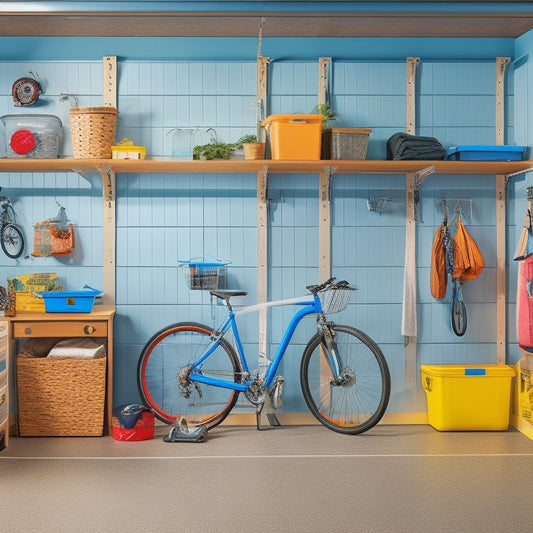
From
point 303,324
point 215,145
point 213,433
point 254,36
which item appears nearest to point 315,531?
point 213,433

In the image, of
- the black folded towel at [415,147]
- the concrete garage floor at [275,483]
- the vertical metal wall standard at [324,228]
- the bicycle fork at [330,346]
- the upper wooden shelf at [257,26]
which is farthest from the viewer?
the vertical metal wall standard at [324,228]

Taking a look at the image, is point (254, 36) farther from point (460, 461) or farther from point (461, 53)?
point (460, 461)

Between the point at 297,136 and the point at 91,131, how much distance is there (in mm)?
1321

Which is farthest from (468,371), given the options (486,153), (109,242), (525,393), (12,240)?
(12,240)

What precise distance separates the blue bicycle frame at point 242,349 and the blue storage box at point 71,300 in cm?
79

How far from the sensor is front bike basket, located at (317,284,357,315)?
5.07 metres

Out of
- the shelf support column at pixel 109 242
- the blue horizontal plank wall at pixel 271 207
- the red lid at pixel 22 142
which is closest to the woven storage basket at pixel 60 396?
the blue horizontal plank wall at pixel 271 207

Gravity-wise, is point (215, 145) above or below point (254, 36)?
below

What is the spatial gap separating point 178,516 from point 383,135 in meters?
3.01

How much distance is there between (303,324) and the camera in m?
5.51

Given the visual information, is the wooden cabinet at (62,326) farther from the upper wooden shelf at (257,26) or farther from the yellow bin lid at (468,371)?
the yellow bin lid at (468,371)

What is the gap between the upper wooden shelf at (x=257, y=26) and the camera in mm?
4926

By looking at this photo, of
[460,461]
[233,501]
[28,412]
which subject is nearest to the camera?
[233,501]

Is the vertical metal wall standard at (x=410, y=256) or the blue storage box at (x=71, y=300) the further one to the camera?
the vertical metal wall standard at (x=410, y=256)
